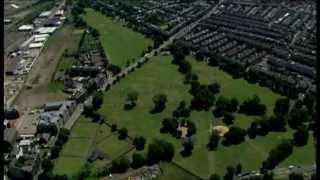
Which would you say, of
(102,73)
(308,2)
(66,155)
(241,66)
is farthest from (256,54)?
(66,155)

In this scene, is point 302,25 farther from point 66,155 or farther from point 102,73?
point 66,155

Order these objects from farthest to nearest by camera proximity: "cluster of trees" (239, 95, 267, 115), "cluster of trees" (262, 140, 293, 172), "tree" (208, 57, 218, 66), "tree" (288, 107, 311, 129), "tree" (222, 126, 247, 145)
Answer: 1. "tree" (208, 57, 218, 66)
2. "cluster of trees" (239, 95, 267, 115)
3. "tree" (288, 107, 311, 129)
4. "tree" (222, 126, 247, 145)
5. "cluster of trees" (262, 140, 293, 172)

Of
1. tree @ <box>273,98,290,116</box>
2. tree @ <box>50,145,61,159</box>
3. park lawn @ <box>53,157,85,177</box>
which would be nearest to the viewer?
park lawn @ <box>53,157,85,177</box>

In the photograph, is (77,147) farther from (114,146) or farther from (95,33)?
(95,33)

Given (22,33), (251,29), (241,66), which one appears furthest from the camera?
(22,33)

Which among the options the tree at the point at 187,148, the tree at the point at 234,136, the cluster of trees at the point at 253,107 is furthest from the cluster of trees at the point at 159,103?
the tree at the point at 187,148

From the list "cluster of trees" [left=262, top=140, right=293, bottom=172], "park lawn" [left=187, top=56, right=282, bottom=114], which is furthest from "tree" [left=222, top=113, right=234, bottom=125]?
"cluster of trees" [left=262, top=140, right=293, bottom=172]

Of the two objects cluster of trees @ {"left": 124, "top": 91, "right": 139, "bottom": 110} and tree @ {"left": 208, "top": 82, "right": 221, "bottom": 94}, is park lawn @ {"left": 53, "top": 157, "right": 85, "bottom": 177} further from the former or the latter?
tree @ {"left": 208, "top": 82, "right": 221, "bottom": 94}

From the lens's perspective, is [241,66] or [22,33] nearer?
[241,66]
